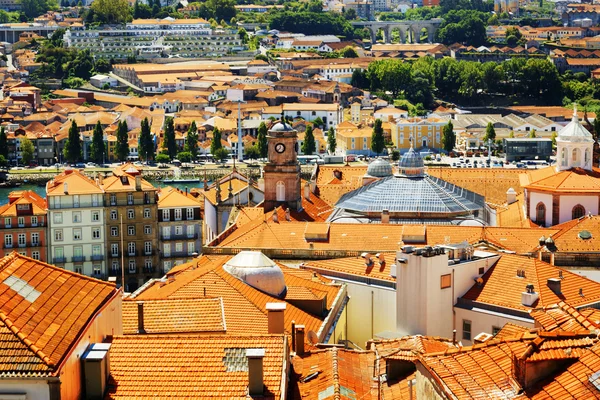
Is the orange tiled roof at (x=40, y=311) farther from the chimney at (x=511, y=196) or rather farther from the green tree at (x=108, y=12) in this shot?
the green tree at (x=108, y=12)

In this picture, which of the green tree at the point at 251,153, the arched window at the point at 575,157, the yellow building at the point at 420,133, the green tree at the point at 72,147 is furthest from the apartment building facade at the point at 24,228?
the yellow building at the point at 420,133

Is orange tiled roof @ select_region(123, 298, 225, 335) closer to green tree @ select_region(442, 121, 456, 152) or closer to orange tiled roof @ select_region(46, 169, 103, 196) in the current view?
orange tiled roof @ select_region(46, 169, 103, 196)

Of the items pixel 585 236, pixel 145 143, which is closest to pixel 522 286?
pixel 585 236

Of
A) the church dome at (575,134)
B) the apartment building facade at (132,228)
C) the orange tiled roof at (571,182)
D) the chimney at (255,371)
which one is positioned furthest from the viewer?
the apartment building facade at (132,228)

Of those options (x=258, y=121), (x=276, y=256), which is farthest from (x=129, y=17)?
(x=276, y=256)

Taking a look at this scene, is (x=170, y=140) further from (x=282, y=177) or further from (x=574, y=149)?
(x=574, y=149)

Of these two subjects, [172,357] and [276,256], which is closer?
[172,357]

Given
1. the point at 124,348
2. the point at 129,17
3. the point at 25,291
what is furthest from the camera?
the point at 129,17

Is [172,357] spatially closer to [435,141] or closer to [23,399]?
[23,399]
